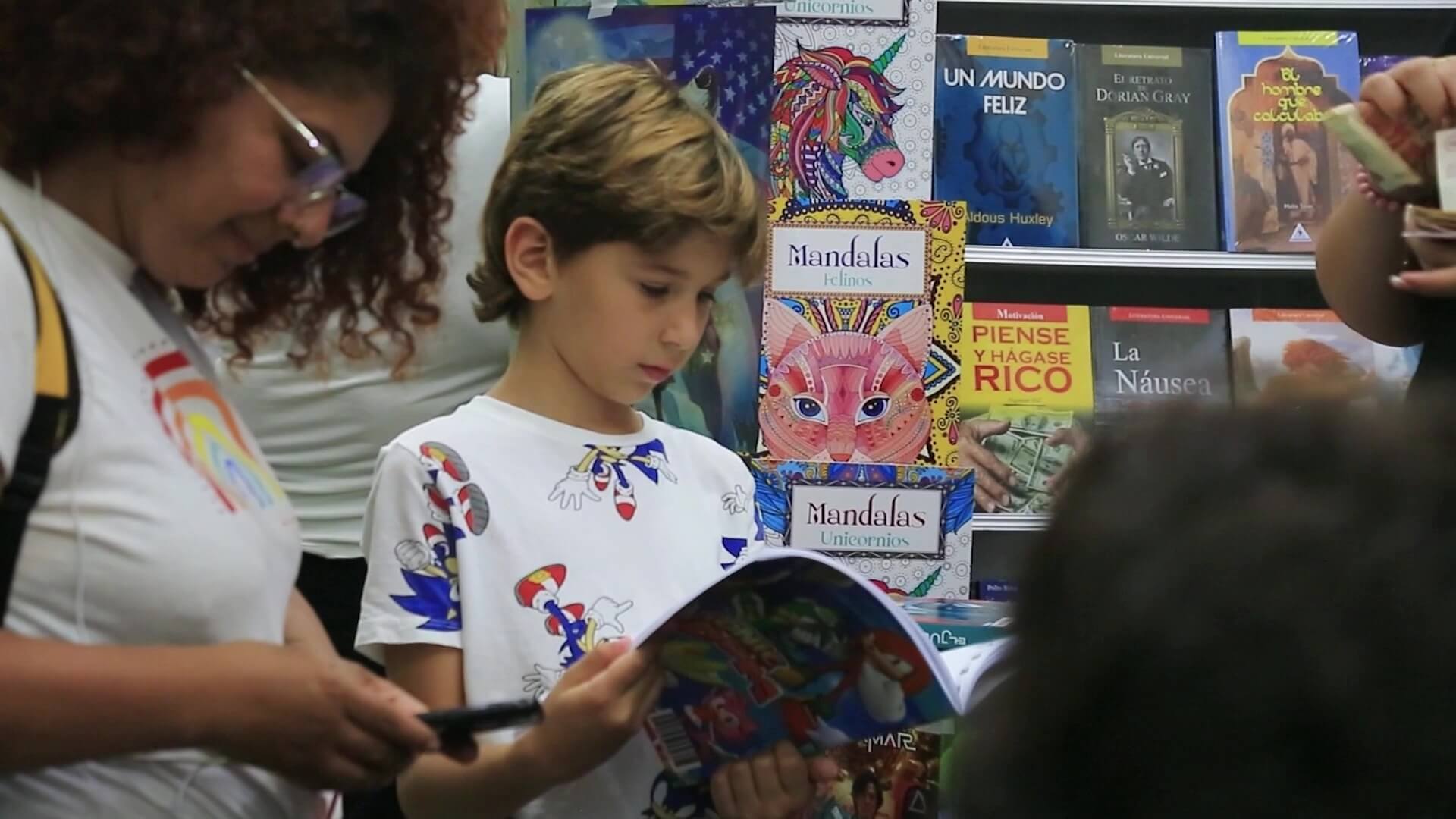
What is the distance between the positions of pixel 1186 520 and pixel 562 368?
0.93m

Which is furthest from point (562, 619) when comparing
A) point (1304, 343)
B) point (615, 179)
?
point (1304, 343)

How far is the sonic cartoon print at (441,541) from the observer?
46.6 inches

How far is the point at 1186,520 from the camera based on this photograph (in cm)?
48

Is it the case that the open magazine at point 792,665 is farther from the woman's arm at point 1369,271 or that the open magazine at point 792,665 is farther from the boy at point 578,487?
the woman's arm at point 1369,271

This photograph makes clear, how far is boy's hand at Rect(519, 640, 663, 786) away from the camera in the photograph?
1015mm

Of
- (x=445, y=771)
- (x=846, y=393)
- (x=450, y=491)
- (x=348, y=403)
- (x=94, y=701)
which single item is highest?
(x=846, y=393)

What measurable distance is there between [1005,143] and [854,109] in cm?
33

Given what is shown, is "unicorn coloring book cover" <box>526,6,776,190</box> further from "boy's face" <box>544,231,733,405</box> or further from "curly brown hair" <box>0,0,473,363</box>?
"curly brown hair" <box>0,0,473,363</box>

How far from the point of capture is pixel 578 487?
4.26ft

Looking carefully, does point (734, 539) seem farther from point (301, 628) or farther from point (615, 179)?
point (301, 628)

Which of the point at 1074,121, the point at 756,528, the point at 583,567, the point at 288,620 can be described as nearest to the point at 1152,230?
the point at 1074,121

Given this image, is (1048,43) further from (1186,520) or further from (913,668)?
(1186,520)

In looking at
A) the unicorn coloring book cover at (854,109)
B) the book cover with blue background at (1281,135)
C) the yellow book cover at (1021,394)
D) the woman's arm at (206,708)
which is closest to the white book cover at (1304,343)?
the book cover with blue background at (1281,135)

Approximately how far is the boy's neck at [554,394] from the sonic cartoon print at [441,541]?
126mm
